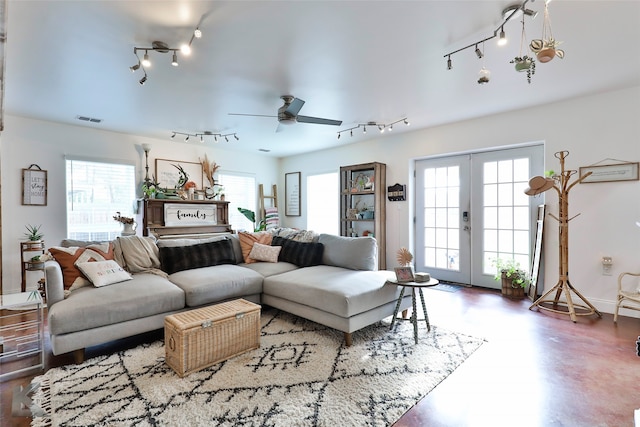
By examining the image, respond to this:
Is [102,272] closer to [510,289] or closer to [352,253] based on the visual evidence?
[352,253]

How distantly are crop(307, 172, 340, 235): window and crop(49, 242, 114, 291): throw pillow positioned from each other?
412cm

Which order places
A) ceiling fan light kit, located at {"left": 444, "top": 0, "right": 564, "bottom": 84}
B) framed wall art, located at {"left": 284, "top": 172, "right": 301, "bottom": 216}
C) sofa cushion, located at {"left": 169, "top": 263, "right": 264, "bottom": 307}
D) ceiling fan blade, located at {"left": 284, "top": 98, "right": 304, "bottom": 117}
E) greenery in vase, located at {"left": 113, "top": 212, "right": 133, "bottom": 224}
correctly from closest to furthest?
ceiling fan light kit, located at {"left": 444, "top": 0, "right": 564, "bottom": 84}, sofa cushion, located at {"left": 169, "top": 263, "right": 264, "bottom": 307}, ceiling fan blade, located at {"left": 284, "top": 98, "right": 304, "bottom": 117}, greenery in vase, located at {"left": 113, "top": 212, "right": 133, "bottom": 224}, framed wall art, located at {"left": 284, "top": 172, "right": 301, "bottom": 216}

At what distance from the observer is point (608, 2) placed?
2.06m

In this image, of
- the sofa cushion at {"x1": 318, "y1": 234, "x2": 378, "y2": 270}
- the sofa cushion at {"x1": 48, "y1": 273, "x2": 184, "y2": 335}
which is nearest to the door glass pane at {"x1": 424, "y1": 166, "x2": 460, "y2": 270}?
the sofa cushion at {"x1": 318, "y1": 234, "x2": 378, "y2": 270}

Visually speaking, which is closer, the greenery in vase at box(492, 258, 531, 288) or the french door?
the greenery in vase at box(492, 258, 531, 288)

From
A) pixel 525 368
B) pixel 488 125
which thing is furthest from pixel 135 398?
pixel 488 125

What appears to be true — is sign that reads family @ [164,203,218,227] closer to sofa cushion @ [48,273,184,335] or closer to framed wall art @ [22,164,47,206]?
framed wall art @ [22,164,47,206]

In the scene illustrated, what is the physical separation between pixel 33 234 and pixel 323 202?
15.5 feet

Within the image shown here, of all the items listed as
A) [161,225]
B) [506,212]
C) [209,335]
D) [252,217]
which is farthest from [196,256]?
[506,212]

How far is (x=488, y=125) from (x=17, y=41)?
5.11 metres

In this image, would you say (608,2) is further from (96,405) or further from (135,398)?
(96,405)

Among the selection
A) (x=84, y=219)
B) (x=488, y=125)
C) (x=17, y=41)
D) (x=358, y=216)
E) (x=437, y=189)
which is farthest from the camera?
(x=358, y=216)

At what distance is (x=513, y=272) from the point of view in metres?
4.31

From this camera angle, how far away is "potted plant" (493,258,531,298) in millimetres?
4246
